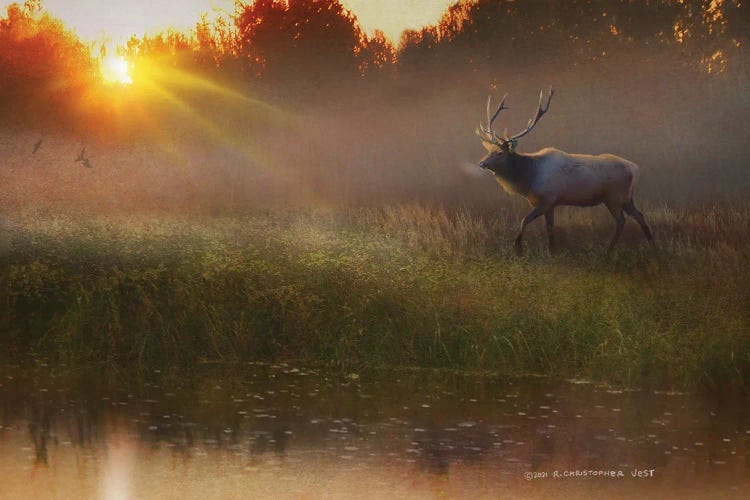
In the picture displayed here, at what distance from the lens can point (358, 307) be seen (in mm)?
12477

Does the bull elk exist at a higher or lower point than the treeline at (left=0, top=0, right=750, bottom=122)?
lower

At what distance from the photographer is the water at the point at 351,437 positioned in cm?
778

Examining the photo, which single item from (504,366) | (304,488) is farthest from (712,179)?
(304,488)

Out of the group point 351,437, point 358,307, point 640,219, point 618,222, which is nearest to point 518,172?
point 618,222

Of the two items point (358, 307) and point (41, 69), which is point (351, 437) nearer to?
point (358, 307)

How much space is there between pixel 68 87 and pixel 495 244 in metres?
17.9

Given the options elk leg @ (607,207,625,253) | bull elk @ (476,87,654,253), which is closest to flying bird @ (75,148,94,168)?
bull elk @ (476,87,654,253)

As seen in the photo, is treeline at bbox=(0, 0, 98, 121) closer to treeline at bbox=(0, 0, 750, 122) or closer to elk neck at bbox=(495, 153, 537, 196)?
treeline at bbox=(0, 0, 750, 122)

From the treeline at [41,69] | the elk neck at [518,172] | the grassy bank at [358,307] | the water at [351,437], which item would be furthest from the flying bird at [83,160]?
the water at [351,437]

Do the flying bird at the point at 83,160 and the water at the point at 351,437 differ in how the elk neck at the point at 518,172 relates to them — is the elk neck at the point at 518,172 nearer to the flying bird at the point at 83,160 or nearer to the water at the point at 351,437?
the water at the point at 351,437

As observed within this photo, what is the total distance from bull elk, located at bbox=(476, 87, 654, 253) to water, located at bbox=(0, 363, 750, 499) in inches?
269

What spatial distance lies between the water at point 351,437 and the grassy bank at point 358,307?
53 centimetres

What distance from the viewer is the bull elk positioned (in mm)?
17938

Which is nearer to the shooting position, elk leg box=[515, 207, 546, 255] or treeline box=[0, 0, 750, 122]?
elk leg box=[515, 207, 546, 255]
